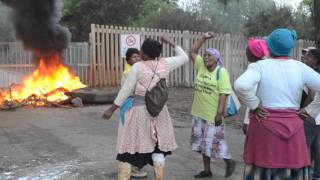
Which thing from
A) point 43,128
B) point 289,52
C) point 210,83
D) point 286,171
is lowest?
point 43,128

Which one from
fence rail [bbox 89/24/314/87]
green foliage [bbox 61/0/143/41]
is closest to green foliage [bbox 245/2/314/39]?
green foliage [bbox 61/0/143/41]

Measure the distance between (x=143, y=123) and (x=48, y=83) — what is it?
10.9m

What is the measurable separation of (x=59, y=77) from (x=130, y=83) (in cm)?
1114

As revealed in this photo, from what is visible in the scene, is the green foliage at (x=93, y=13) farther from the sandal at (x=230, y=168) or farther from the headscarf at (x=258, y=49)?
the headscarf at (x=258, y=49)

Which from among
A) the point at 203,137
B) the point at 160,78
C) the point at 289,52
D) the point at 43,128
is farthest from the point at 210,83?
the point at 43,128

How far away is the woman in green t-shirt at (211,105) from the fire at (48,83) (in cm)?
810

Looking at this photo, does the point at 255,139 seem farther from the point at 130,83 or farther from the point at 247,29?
the point at 247,29

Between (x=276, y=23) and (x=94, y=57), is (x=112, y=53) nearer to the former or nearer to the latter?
(x=94, y=57)

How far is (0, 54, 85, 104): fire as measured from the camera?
46.7 ft

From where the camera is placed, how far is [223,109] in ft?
20.2

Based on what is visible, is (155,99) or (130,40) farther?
(130,40)

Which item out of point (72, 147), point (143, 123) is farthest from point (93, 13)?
point (143, 123)

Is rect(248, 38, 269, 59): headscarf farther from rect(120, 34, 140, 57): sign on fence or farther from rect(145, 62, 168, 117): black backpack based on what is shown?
rect(120, 34, 140, 57): sign on fence

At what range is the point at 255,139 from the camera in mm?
4227
